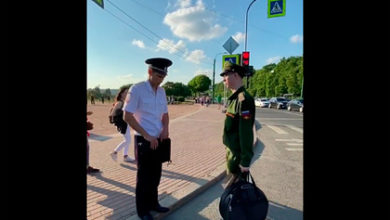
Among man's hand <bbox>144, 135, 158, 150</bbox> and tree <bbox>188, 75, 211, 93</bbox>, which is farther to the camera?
Result: tree <bbox>188, 75, 211, 93</bbox>

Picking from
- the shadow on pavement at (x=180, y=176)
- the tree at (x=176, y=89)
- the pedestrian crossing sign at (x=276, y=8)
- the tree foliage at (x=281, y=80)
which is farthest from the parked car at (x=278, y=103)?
the shadow on pavement at (x=180, y=176)

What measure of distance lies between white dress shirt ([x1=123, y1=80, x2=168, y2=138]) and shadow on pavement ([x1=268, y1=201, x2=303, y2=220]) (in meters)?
1.79

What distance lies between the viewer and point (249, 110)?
85.6 inches

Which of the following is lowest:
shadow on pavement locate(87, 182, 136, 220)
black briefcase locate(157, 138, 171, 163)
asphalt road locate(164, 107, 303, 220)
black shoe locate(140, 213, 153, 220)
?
asphalt road locate(164, 107, 303, 220)

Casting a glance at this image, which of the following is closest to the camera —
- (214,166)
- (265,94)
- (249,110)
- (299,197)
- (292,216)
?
(249,110)

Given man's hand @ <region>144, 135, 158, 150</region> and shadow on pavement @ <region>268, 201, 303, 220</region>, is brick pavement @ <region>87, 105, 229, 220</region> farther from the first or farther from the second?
shadow on pavement @ <region>268, 201, 303, 220</region>

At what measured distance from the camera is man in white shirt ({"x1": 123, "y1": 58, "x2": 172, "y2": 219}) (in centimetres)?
227

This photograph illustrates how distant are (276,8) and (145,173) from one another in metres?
8.15

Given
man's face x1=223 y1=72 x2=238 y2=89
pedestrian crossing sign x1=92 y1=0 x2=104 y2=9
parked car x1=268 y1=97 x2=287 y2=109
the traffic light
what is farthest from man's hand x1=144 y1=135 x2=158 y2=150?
parked car x1=268 y1=97 x2=287 y2=109

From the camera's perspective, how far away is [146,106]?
2342 mm
